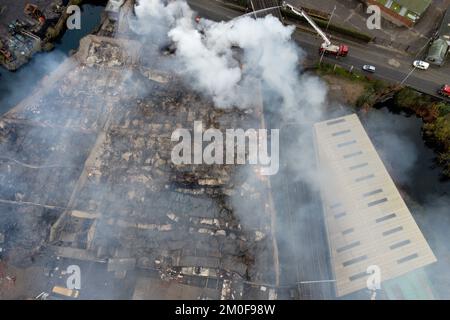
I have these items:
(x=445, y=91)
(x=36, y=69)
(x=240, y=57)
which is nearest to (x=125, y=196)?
(x=240, y=57)

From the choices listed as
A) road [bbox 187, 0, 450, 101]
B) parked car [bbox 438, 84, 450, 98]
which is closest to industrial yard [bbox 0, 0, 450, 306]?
road [bbox 187, 0, 450, 101]

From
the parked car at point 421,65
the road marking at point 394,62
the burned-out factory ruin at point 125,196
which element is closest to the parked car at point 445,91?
the parked car at point 421,65

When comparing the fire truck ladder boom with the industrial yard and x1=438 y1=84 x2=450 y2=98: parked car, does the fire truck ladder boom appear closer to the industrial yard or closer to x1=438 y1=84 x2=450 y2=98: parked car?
the industrial yard

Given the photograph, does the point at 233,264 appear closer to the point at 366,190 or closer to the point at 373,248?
the point at 373,248

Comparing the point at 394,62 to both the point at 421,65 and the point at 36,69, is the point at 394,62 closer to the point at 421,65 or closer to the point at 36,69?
the point at 421,65

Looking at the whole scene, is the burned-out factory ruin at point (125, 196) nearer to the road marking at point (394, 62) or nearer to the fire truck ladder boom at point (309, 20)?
the fire truck ladder boom at point (309, 20)
